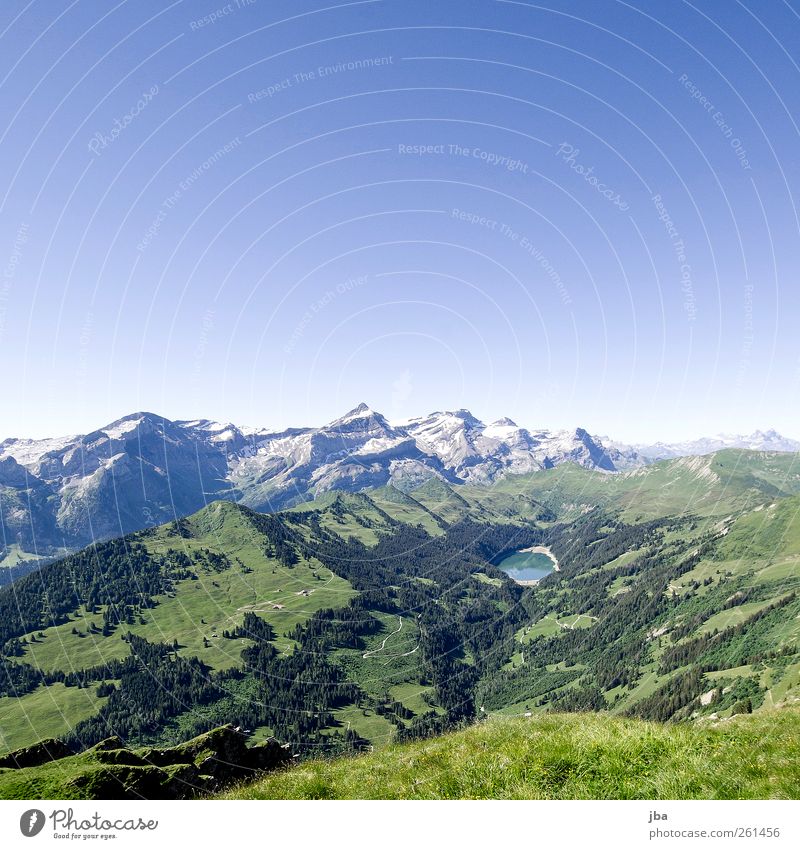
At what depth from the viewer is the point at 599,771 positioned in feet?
29.1

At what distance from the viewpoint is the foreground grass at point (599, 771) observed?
8218 mm
